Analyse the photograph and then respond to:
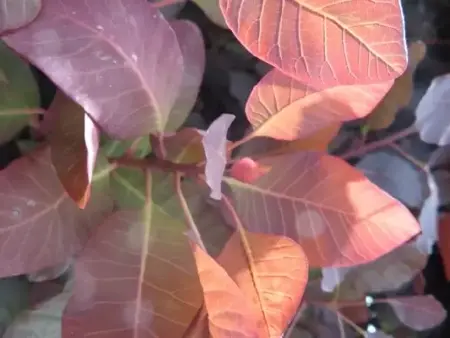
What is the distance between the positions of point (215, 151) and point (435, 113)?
1.01ft

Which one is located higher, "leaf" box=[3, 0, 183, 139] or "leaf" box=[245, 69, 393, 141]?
"leaf" box=[3, 0, 183, 139]

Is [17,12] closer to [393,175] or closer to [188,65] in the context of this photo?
[188,65]

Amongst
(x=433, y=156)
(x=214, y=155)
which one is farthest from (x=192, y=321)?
(x=433, y=156)

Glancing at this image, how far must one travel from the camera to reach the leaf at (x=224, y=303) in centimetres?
44

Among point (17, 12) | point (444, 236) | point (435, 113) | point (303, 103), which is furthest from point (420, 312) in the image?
point (17, 12)

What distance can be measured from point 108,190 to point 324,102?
0.63 ft

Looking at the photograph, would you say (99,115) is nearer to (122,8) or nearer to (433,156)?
(122,8)

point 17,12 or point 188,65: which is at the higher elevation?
point 17,12

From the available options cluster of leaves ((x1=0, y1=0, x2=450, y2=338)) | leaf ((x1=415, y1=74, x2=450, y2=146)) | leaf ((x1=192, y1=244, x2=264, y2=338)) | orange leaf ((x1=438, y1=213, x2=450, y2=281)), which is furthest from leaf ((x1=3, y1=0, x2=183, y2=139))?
orange leaf ((x1=438, y1=213, x2=450, y2=281))

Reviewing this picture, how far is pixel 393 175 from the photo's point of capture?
71 centimetres

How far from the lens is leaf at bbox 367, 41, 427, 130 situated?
2.16 ft

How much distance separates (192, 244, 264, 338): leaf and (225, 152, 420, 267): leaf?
0.35 ft

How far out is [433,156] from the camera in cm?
74

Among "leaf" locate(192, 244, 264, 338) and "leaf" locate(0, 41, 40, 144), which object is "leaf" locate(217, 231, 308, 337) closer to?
"leaf" locate(192, 244, 264, 338)
